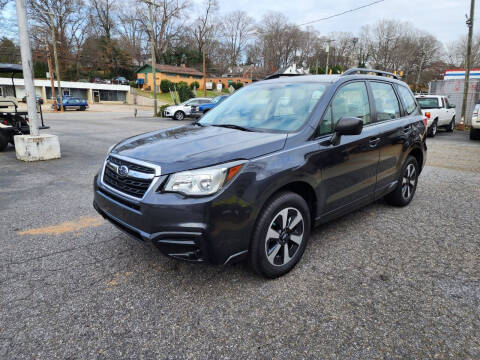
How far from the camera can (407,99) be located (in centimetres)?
466

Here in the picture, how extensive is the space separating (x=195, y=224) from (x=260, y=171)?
2.04ft

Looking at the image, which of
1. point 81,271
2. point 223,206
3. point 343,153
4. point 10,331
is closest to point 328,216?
point 343,153

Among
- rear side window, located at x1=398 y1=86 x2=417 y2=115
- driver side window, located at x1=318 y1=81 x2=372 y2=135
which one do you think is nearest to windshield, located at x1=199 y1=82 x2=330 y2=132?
driver side window, located at x1=318 y1=81 x2=372 y2=135

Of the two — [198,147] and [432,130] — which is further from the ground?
[198,147]

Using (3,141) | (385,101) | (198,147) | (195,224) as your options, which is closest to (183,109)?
(3,141)

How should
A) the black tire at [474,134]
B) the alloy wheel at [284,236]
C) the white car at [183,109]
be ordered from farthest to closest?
1. the white car at [183,109]
2. the black tire at [474,134]
3. the alloy wheel at [284,236]

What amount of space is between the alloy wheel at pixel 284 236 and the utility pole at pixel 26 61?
724 cm

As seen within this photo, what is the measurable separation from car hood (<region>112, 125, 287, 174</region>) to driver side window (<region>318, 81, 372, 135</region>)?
560mm

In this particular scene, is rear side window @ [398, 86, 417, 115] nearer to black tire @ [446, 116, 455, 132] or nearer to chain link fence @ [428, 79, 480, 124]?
black tire @ [446, 116, 455, 132]

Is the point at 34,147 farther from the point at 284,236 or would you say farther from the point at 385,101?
the point at 385,101

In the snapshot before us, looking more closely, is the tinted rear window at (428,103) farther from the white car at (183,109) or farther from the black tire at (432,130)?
the white car at (183,109)

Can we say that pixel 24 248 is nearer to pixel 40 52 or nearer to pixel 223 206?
pixel 223 206

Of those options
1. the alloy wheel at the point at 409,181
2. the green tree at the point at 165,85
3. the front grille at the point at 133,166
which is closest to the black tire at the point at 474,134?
the alloy wheel at the point at 409,181

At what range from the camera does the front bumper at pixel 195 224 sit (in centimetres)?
227
